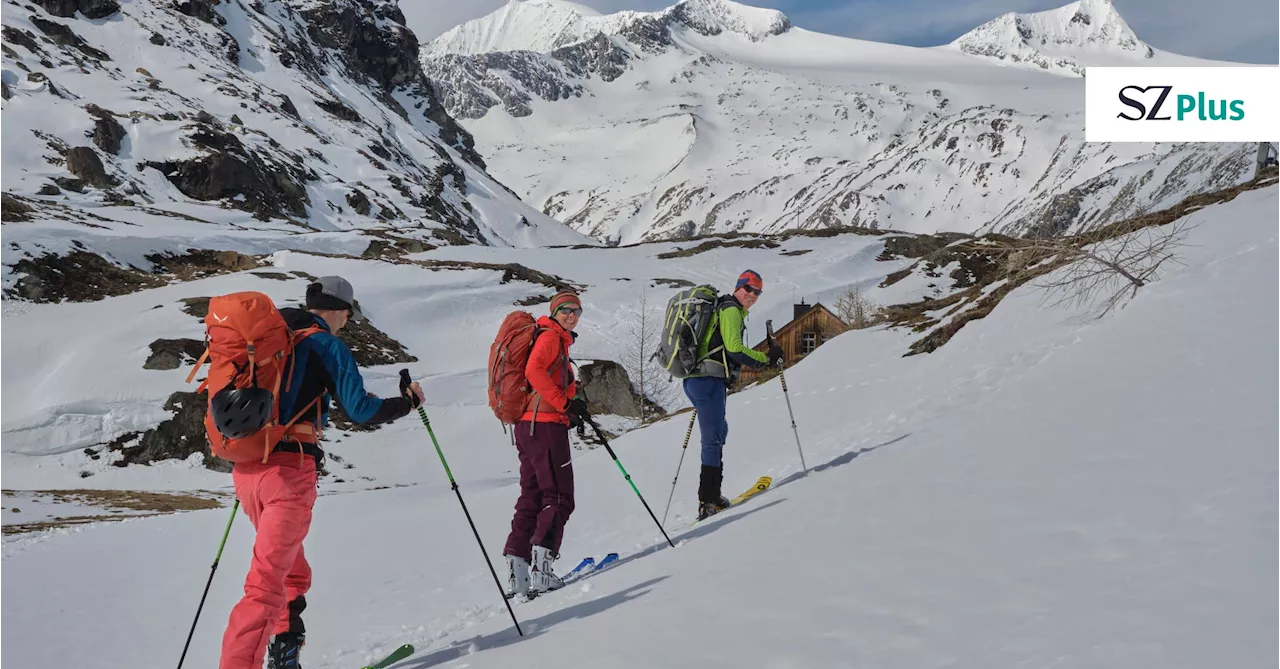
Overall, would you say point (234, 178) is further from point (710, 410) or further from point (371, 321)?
point (710, 410)

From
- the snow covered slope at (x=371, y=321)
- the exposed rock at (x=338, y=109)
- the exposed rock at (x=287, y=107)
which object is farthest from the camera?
the exposed rock at (x=338, y=109)

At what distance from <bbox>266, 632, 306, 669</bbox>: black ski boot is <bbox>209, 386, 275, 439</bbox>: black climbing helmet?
1409mm

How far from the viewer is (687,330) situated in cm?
878

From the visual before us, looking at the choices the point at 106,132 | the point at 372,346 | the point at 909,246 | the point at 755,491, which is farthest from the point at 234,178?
the point at 755,491

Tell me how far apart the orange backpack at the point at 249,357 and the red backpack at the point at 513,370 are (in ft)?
7.54

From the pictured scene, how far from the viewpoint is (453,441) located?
34.0 meters

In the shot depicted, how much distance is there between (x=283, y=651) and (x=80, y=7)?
5295 inches

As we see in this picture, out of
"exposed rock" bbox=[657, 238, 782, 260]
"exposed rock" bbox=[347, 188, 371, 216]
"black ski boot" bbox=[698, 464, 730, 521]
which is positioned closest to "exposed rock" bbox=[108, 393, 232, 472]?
"black ski boot" bbox=[698, 464, 730, 521]

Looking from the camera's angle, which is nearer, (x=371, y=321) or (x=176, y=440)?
(x=176, y=440)

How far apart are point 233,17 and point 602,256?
98622mm

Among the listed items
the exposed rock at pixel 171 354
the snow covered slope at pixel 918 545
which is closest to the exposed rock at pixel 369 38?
the exposed rock at pixel 171 354

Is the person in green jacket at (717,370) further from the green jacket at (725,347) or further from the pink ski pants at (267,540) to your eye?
the pink ski pants at (267,540)

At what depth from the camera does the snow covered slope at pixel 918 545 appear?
3467mm

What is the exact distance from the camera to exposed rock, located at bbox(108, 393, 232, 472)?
29156 millimetres
